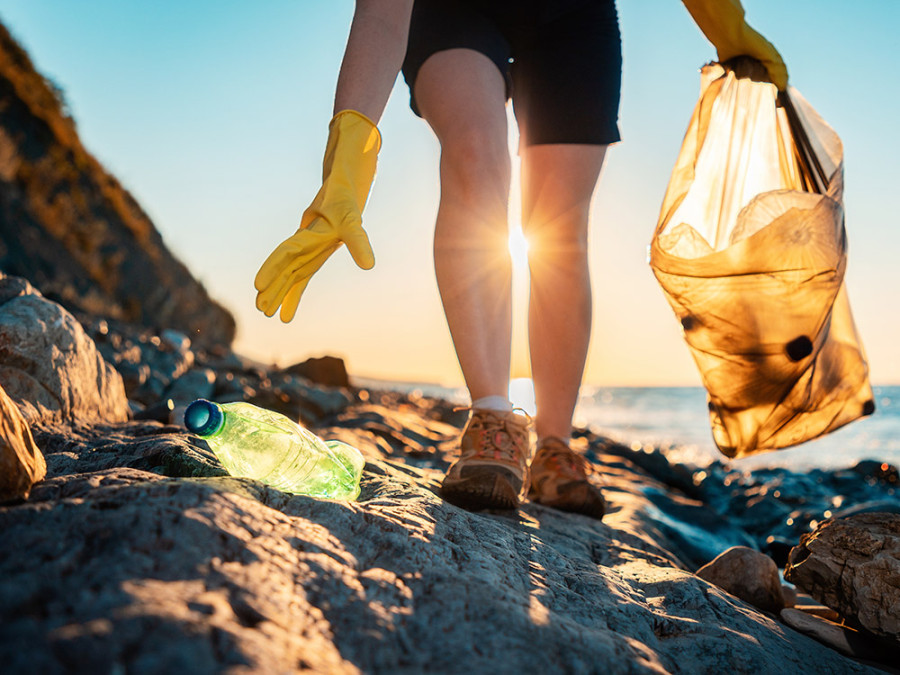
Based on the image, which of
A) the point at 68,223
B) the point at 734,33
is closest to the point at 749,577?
the point at 734,33

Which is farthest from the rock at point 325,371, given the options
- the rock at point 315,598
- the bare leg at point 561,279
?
the rock at point 315,598

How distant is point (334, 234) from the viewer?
1.29 m

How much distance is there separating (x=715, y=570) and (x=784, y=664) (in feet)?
1.99

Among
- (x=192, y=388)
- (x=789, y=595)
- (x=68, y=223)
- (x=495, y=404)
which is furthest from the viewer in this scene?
(x=68, y=223)

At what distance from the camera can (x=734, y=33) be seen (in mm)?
2104

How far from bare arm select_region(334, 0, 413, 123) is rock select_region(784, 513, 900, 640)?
168 centimetres

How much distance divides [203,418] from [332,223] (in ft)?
1.75

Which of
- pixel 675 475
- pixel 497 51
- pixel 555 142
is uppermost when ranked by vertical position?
pixel 497 51

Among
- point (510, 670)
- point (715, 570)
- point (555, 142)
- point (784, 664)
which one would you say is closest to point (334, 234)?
point (510, 670)

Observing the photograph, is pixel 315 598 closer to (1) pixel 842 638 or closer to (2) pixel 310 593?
(2) pixel 310 593

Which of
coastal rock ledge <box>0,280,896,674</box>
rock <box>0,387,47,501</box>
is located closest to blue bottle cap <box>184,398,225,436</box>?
coastal rock ledge <box>0,280,896,674</box>

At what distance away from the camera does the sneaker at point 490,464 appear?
61.2 inches

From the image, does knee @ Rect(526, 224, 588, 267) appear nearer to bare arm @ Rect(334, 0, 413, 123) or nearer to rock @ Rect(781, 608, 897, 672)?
bare arm @ Rect(334, 0, 413, 123)

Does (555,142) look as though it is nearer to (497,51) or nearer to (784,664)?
(497,51)
